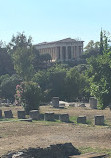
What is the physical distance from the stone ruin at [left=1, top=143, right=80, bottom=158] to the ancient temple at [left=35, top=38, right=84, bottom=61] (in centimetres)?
10148

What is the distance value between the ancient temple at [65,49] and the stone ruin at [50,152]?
10148 cm

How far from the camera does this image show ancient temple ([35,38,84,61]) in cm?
11950

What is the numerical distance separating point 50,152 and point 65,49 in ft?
345

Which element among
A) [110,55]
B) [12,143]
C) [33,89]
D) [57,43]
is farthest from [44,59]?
[12,143]

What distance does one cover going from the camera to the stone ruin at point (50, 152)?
15477 mm

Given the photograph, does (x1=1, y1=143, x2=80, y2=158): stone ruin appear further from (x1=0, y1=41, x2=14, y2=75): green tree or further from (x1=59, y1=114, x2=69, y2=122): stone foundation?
(x1=0, y1=41, x2=14, y2=75): green tree

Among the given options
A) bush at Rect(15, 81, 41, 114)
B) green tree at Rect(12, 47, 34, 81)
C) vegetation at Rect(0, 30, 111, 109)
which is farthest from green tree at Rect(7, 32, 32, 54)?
bush at Rect(15, 81, 41, 114)

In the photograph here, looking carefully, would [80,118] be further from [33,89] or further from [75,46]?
[75,46]

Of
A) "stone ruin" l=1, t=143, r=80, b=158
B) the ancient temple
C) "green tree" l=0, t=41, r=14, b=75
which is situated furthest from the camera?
the ancient temple

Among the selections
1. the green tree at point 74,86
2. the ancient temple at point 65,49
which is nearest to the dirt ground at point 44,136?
the green tree at point 74,86

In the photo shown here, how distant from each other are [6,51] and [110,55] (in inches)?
2783

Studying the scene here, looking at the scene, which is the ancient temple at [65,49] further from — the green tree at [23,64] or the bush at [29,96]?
the bush at [29,96]

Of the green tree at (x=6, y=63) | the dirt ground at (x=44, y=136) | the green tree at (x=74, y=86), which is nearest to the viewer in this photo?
the dirt ground at (x=44, y=136)

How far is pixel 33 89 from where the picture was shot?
A: 32875mm
